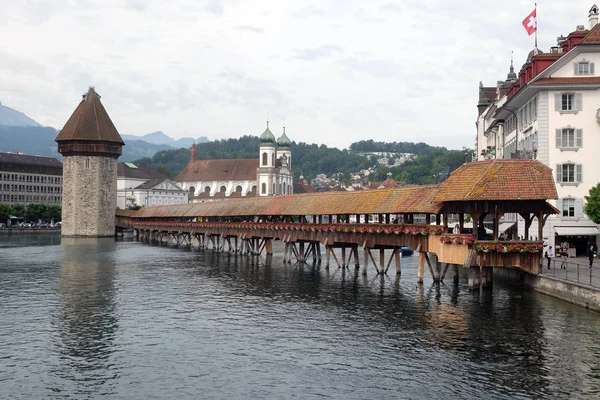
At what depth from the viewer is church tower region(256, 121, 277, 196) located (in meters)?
179

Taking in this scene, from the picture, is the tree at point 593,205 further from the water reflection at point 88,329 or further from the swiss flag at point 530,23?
the water reflection at point 88,329

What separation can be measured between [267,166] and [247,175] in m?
11.4

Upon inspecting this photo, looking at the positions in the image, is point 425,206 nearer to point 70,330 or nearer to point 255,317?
point 255,317

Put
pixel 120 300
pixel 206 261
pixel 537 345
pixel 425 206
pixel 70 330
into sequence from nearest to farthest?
pixel 537 345 < pixel 70 330 < pixel 120 300 < pixel 425 206 < pixel 206 261

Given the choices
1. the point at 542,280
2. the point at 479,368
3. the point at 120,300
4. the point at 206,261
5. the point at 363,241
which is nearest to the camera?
the point at 479,368

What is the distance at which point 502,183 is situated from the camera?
110 ft

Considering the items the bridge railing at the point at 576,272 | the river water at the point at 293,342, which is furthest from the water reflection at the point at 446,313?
the bridge railing at the point at 576,272

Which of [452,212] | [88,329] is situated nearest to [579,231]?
[452,212]

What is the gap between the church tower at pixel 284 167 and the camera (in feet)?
601

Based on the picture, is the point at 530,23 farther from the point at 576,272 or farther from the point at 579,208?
the point at 576,272

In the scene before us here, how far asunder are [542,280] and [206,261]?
35835 mm

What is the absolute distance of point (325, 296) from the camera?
37156 millimetres

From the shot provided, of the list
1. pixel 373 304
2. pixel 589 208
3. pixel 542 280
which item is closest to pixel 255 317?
pixel 373 304

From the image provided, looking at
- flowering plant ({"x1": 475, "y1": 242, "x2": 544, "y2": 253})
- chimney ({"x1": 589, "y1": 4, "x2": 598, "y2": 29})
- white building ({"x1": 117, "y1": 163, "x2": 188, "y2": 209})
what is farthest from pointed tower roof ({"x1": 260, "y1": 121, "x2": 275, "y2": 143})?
flowering plant ({"x1": 475, "y1": 242, "x2": 544, "y2": 253})
